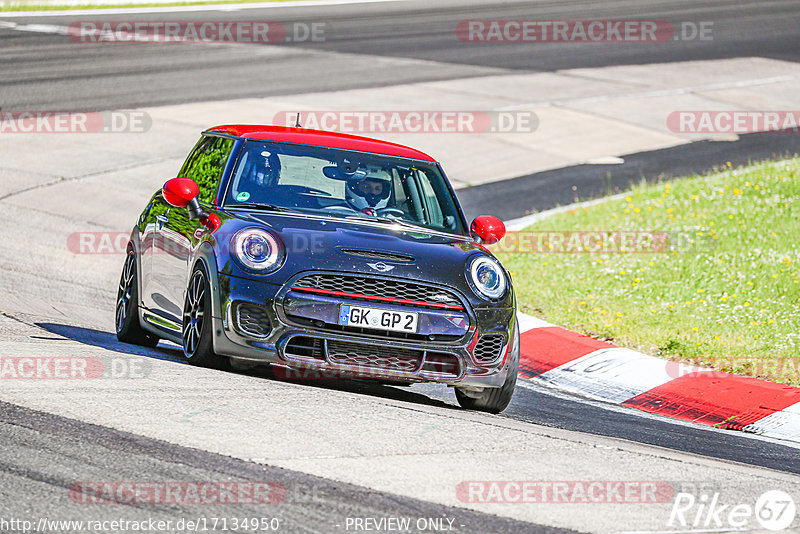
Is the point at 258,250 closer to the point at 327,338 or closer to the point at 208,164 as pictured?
the point at 327,338

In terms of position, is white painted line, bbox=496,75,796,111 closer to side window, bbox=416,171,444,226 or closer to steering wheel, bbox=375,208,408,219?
side window, bbox=416,171,444,226

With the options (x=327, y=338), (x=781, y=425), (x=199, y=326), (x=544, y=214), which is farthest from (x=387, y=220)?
(x=544, y=214)

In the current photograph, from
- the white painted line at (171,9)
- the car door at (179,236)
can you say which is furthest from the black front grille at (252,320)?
the white painted line at (171,9)

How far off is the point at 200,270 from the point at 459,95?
1592 cm

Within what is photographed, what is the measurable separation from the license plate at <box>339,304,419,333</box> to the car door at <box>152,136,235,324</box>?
1.23 m

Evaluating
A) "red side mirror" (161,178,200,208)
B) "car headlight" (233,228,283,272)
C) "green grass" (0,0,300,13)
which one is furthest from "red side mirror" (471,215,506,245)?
"green grass" (0,0,300,13)

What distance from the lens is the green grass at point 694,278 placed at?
9734 millimetres

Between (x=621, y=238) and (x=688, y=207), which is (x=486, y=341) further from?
(x=688, y=207)

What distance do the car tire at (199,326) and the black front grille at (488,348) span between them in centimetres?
145

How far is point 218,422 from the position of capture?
5.75 metres

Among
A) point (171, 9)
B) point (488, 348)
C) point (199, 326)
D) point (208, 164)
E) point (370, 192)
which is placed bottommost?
point (488, 348)

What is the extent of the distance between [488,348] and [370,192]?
58.0 inches

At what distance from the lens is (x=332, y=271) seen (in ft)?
22.5

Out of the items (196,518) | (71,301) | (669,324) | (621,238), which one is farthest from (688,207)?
(196,518)
